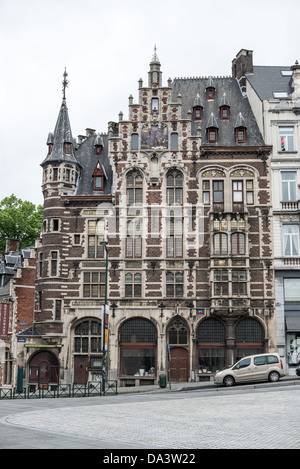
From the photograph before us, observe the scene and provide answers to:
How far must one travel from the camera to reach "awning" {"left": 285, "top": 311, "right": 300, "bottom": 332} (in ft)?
120

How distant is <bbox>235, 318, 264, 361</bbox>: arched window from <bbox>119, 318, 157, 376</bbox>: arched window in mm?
5746

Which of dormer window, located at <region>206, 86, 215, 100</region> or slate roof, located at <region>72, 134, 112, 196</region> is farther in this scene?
dormer window, located at <region>206, 86, 215, 100</region>

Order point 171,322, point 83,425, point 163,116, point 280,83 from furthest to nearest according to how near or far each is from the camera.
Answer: point 280,83 < point 163,116 < point 171,322 < point 83,425

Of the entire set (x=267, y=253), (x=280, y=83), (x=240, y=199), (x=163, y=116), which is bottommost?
(x=267, y=253)

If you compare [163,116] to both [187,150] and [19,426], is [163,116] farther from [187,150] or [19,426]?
[19,426]

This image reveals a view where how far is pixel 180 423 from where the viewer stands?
15.9 meters

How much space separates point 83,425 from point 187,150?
89.5ft

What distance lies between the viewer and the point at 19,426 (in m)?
15.8

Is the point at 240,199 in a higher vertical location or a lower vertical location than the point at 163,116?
lower

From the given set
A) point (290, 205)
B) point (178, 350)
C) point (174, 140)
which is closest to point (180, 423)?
point (178, 350)

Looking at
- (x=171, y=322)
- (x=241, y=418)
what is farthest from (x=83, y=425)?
(x=171, y=322)

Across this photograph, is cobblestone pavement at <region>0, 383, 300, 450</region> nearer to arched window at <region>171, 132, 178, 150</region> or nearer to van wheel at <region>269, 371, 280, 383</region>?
van wheel at <region>269, 371, 280, 383</region>

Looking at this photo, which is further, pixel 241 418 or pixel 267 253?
pixel 267 253

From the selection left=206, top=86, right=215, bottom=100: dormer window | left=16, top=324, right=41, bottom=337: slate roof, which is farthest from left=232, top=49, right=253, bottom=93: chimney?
left=16, top=324, right=41, bottom=337: slate roof
